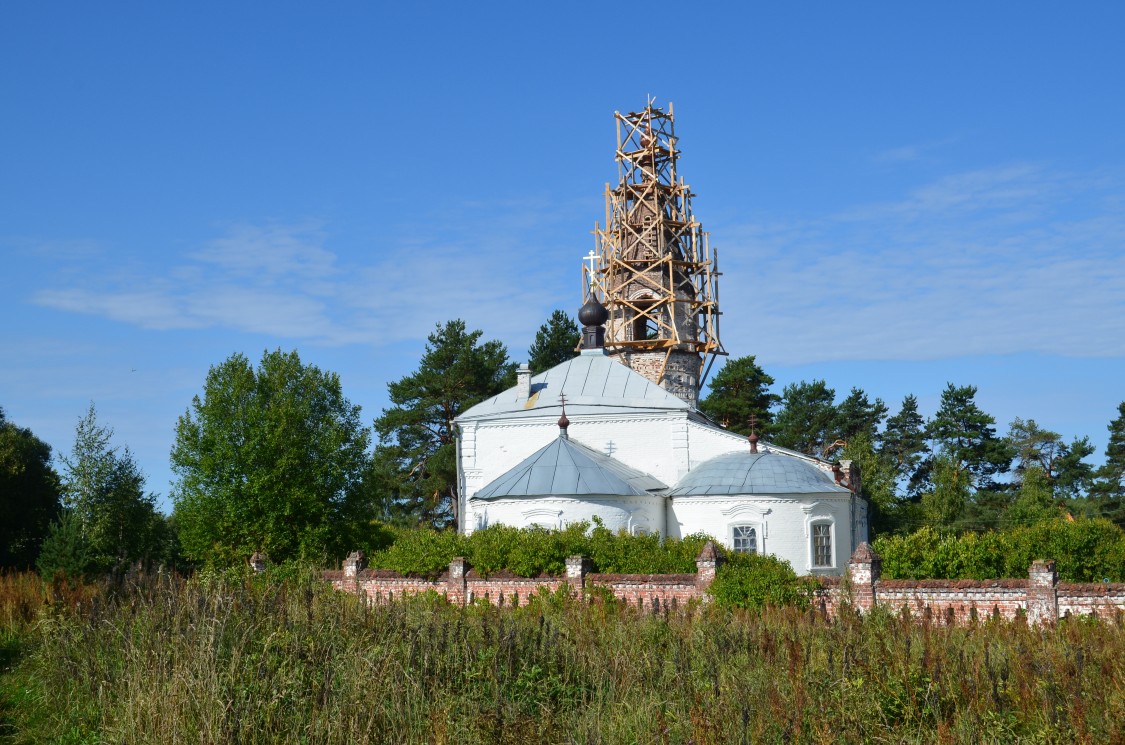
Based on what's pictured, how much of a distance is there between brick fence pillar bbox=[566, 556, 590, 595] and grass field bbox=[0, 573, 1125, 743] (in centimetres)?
825

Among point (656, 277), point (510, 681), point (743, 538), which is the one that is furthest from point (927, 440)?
point (510, 681)

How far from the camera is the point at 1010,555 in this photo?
20891 millimetres

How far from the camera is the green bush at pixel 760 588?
16297 mm

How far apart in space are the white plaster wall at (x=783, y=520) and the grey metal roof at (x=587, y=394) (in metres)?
4.39

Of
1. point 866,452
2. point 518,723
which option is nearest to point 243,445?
point 518,723

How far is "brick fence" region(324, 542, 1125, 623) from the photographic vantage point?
51.4ft

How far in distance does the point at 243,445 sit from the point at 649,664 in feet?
78.2

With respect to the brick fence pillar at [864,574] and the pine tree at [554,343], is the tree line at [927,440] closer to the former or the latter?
the pine tree at [554,343]

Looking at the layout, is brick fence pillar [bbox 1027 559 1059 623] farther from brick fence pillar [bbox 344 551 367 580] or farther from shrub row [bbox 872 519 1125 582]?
brick fence pillar [bbox 344 551 367 580]

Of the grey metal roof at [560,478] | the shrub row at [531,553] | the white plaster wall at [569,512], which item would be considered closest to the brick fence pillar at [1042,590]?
the shrub row at [531,553]

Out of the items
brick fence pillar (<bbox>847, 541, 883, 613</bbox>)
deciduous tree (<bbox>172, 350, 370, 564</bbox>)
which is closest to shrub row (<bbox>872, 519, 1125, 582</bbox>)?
brick fence pillar (<bbox>847, 541, 883, 613</bbox>)

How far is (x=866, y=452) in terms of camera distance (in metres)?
48.7

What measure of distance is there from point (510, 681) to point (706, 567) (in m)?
9.70

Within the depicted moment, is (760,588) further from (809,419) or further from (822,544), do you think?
(809,419)
